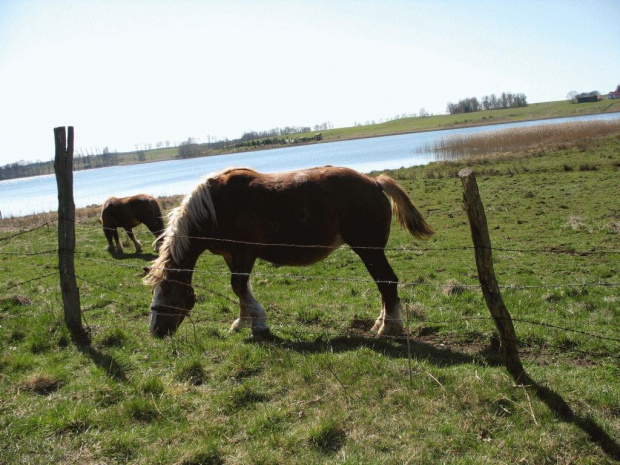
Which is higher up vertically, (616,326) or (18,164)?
(18,164)

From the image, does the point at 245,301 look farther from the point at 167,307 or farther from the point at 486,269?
the point at 486,269

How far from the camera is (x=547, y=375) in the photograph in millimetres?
4281

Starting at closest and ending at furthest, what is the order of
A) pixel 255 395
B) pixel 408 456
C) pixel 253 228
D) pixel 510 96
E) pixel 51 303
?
pixel 408 456 → pixel 255 395 → pixel 253 228 → pixel 51 303 → pixel 510 96

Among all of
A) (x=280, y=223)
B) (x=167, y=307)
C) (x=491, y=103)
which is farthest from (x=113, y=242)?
(x=491, y=103)

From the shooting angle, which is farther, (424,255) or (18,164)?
(18,164)

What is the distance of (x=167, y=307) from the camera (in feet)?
18.8

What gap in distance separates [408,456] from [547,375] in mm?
1858

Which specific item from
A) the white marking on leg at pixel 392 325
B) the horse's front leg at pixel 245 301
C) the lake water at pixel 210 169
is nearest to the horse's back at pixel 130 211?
the lake water at pixel 210 169

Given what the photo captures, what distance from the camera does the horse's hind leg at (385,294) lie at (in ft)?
19.0

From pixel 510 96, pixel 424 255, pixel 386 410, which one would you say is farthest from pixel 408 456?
pixel 510 96

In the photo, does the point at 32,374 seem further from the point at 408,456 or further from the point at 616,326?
the point at 616,326

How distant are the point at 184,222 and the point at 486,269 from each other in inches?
148

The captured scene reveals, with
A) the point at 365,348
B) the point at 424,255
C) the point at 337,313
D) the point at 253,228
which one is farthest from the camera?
the point at 424,255

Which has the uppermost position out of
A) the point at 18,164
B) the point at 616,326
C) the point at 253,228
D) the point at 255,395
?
the point at 18,164
